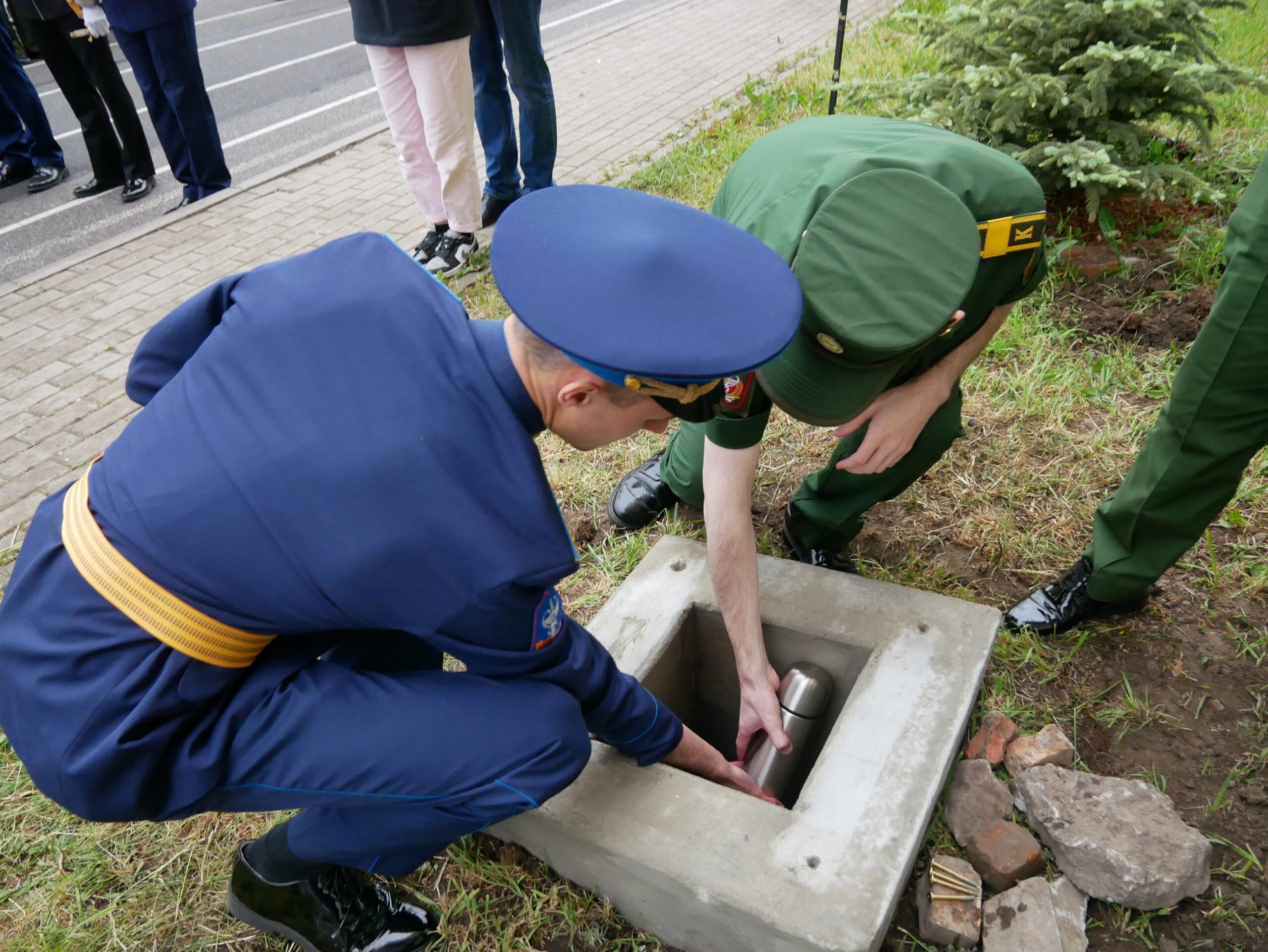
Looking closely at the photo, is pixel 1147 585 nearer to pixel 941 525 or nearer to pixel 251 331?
pixel 941 525

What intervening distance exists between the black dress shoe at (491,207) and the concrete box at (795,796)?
2.95 m

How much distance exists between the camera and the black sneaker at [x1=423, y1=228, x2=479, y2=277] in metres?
4.08

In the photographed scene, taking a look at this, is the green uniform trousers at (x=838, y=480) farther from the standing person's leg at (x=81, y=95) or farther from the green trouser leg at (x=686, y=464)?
the standing person's leg at (x=81, y=95)

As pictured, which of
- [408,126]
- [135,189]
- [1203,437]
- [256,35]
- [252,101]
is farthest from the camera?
[256,35]

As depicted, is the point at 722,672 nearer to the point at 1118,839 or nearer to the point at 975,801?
the point at 975,801

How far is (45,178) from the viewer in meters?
6.05

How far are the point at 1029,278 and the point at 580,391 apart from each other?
128 centimetres

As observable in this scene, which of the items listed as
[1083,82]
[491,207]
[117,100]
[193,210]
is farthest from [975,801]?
[117,100]

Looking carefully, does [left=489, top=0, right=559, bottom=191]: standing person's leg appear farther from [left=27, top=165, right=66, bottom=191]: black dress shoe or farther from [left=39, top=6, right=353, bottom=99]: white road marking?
[left=39, top=6, right=353, bottom=99]: white road marking

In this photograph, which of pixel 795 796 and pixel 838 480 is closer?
pixel 795 796

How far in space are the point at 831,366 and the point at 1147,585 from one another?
1174 mm

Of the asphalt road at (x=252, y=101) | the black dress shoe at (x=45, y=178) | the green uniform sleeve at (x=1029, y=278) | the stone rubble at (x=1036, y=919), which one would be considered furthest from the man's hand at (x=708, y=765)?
the black dress shoe at (x=45, y=178)

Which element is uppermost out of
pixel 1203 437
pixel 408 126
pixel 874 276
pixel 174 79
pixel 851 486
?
pixel 874 276

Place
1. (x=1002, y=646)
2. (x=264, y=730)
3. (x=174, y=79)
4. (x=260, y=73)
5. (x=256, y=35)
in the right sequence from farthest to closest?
(x=256, y=35) < (x=260, y=73) < (x=174, y=79) < (x=1002, y=646) < (x=264, y=730)
